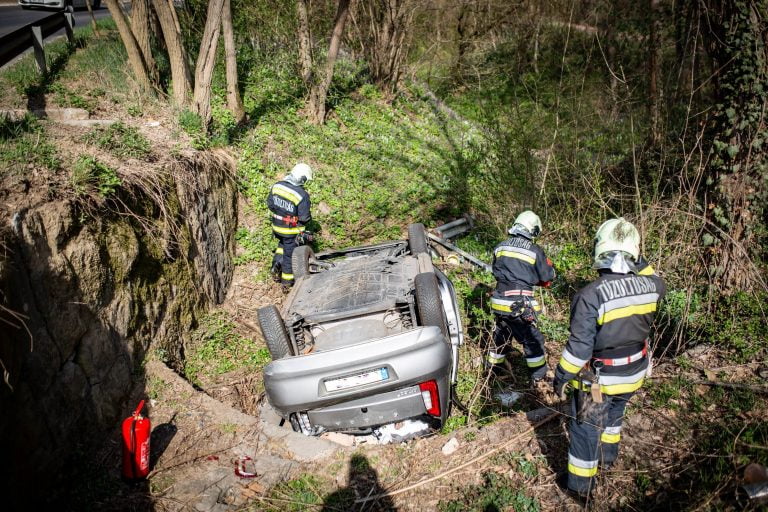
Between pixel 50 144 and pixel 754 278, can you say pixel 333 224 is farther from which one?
pixel 754 278

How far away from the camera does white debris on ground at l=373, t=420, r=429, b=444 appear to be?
418 cm

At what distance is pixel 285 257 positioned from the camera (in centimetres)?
674

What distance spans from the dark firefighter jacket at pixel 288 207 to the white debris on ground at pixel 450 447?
364cm

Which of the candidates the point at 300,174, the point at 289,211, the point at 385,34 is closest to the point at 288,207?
the point at 289,211

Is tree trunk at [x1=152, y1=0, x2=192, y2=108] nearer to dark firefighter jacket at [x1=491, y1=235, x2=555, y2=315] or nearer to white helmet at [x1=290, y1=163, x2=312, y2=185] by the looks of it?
white helmet at [x1=290, y1=163, x2=312, y2=185]

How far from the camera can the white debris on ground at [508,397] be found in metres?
4.70

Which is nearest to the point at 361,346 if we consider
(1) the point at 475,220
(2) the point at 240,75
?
(1) the point at 475,220

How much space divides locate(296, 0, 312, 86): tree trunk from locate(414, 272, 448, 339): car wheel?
7.39 m

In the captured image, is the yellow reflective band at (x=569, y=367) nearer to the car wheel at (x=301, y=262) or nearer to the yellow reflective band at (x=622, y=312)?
the yellow reflective band at (x=622, y=312)

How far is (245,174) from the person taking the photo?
8.11 m

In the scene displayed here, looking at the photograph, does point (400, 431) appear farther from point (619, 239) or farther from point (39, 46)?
point (39, 46)

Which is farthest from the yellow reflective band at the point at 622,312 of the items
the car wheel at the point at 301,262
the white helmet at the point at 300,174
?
the white helmet at the point at 300,174

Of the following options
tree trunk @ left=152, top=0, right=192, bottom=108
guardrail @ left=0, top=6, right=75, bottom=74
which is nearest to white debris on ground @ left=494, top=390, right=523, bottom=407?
tree trunk @ left=152, top=0, right=192, bottom=108

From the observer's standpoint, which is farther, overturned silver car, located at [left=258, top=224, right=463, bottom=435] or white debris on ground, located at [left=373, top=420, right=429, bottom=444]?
white debris on ground, located at [left=373, top=420, right=429, bottom=444]
